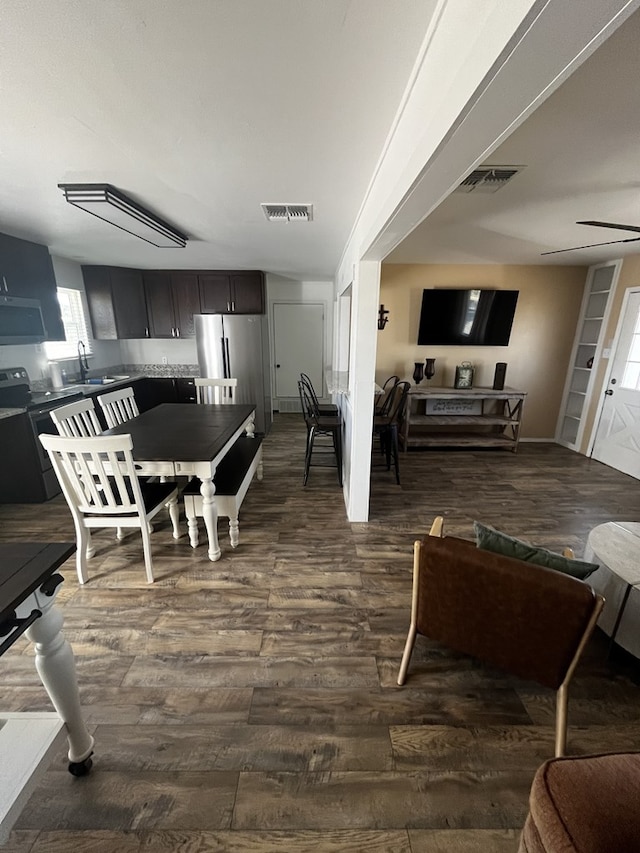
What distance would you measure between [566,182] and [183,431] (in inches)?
119

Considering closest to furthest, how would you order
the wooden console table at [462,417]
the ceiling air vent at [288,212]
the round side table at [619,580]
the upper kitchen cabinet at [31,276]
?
the round side table at [619,580]
the ceiling air vent at [288,212]
the upper kitchen cabinet at [31,276]
the wooden console table at [462,417]

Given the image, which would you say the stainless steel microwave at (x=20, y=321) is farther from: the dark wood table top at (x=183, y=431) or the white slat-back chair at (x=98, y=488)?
the white slat-back chair at (x=98, y=488)

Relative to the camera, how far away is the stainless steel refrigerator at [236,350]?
4.70 metres

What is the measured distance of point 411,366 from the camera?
4738 millimetres

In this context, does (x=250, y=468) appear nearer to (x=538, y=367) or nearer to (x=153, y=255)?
(x=153, y=255)

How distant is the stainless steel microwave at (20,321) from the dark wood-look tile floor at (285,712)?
2.27 m

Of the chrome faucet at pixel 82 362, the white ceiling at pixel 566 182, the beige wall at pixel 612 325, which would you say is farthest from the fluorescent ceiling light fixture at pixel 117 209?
the beige wall at pixel 612 325

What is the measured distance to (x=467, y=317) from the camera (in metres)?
4.47

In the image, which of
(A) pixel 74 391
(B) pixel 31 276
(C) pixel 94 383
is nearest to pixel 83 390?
(A) pixel 74 391

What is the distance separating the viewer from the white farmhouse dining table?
85.6 inches

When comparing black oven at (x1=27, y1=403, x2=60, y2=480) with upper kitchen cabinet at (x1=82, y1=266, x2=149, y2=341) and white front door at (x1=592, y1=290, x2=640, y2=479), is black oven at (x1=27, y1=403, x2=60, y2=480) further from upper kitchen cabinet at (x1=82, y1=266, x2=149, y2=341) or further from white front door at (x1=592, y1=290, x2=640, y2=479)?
white front door at (x1=592, y1=290, x2=640, y2=479)

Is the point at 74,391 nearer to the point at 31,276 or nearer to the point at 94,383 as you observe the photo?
the point at 94,383

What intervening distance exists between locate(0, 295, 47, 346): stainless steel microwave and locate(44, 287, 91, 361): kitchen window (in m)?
0.67

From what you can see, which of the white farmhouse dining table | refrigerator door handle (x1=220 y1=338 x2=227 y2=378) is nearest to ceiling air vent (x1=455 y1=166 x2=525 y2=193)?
the white farmhouse dining table
